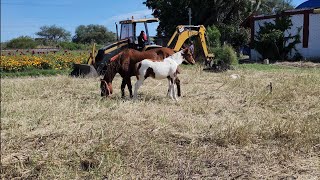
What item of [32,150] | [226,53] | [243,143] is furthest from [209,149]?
[226,53]

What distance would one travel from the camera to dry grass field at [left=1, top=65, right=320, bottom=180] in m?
4.50

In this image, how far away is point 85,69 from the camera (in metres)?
15.2

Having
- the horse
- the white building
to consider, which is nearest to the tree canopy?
the white building

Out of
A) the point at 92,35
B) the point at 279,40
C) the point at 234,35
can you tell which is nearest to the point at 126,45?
the point at 279,40

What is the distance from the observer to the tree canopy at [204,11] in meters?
32.8

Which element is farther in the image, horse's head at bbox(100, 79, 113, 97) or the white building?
the white building

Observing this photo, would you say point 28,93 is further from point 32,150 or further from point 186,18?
point 186,18

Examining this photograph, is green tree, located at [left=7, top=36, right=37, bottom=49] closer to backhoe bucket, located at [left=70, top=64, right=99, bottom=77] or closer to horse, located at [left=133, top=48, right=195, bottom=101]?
backhoe bucket, located at [left=70, top=64, right=99, bottom=77]

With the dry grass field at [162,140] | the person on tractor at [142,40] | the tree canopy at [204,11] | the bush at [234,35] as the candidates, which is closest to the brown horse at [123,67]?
the dry grass field at [162,140]

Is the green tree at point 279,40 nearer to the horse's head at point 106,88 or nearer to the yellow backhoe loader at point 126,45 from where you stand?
the yellow backhoe loader at point 126,45

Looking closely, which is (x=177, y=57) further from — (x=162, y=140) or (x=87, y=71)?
(x=87, y=71)

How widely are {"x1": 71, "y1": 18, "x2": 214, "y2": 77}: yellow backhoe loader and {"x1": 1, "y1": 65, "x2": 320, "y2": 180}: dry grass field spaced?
6.60 meters

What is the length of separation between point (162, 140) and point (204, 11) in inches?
1127

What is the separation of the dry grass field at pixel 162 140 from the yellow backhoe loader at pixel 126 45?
6604 mm
